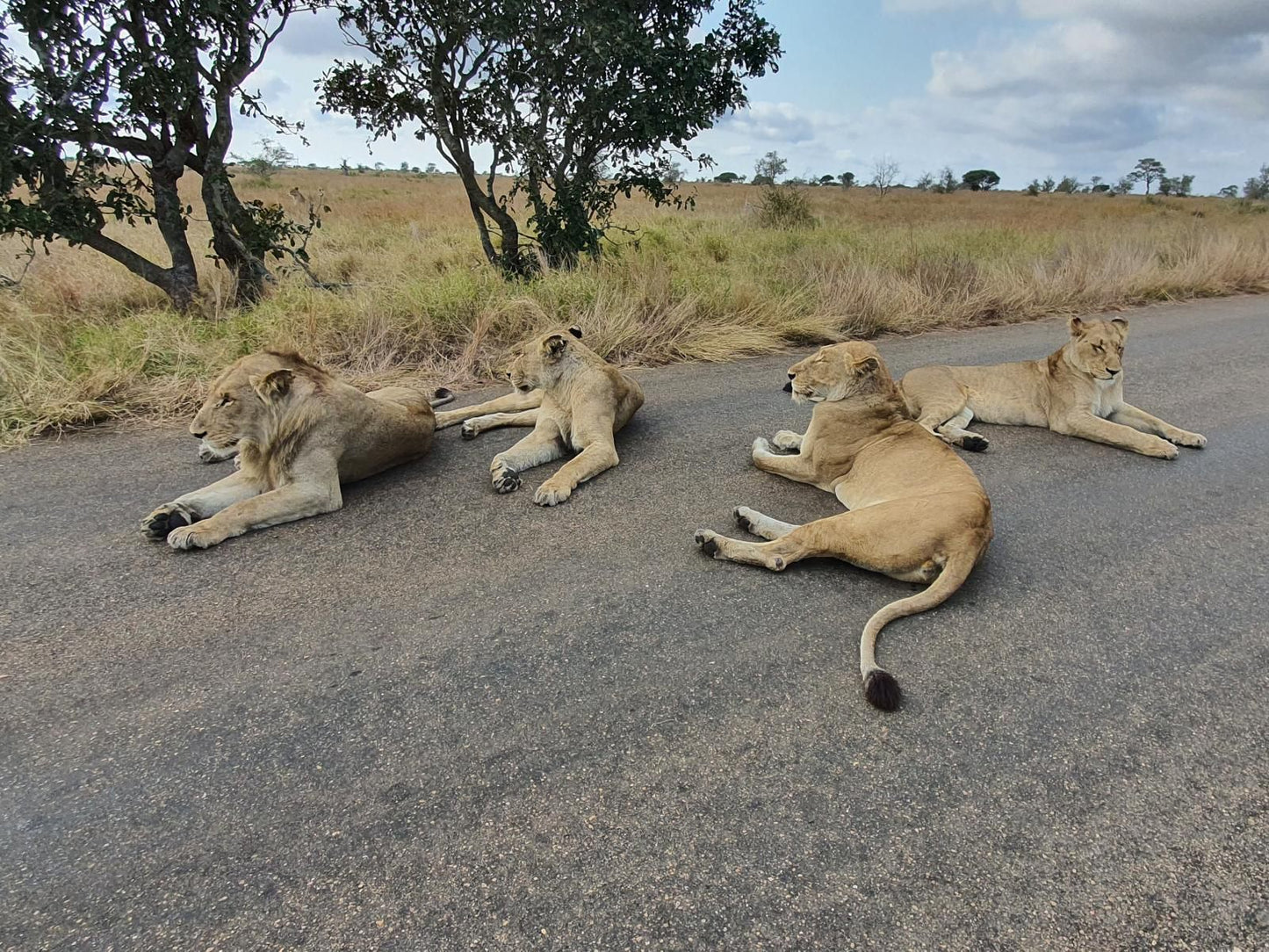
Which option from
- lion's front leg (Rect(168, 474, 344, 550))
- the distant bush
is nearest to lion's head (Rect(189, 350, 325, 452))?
lion's front leg (Rect(168, 474, 344, 550))

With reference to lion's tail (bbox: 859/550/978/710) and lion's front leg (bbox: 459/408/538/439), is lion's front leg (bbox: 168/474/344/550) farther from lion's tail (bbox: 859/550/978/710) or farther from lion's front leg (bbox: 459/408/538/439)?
lion's tail (bbox: 859/550/978/710)

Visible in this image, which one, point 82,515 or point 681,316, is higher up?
point 681,316

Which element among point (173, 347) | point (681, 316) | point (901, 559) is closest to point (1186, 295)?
point (681, 316)

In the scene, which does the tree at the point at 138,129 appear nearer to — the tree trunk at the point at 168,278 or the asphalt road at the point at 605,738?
the tree trunk at the point at 168,278

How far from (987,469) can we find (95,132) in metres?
8.60

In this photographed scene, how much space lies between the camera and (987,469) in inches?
193

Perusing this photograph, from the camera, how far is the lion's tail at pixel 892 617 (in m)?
2.50

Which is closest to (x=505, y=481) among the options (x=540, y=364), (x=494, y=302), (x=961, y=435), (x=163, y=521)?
(x=540, y=364)

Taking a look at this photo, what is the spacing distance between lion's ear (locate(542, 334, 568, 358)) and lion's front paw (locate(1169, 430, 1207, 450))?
4861mm

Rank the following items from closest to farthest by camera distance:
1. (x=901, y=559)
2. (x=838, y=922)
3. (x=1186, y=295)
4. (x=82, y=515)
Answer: (x=838, y=922) → (x=901, y=559) → (x=82, y=515) → (x=1186, y=295)

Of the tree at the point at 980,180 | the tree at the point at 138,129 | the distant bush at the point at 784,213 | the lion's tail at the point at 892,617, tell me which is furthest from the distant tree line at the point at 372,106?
the tree at the point at 980,180

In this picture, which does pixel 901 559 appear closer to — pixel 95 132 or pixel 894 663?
pixel 894 663

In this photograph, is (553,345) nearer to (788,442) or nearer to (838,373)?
(788,442)

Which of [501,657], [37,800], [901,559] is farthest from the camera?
[901,559]
